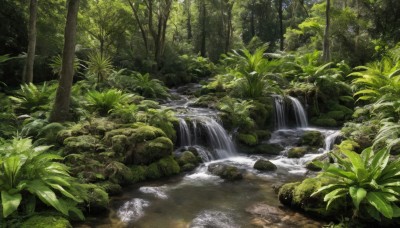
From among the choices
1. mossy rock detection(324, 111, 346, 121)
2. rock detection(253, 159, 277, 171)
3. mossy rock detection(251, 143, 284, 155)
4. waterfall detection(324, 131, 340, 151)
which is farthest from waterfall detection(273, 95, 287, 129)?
rock detection(253, 159, 277, 171)

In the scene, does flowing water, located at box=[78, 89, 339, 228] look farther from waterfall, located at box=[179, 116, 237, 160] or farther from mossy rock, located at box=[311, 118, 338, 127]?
mossy rock, located at box=[311, 118, 338, 127]

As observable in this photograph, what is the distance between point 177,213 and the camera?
7.05 metres

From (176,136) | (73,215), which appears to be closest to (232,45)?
(176,136)

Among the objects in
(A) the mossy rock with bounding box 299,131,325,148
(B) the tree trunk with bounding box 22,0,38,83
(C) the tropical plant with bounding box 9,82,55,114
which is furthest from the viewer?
(A) the mossy rock with bounding box 299,131,325,148

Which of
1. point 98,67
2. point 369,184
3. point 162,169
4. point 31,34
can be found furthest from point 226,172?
point 98,67

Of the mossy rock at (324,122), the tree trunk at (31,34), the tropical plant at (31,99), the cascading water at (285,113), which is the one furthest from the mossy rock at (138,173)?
the mossy rock at (324,122)

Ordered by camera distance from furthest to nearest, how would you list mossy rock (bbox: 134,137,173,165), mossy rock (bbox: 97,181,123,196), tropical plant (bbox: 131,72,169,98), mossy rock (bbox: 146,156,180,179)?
tropical plant (bbox: 131,72,169,98)
mossy rock (bbox: 134,137,173,165)
mossy rock (bbox: 146,156,180,179)
mossy rock (bbox: 97,181,123,196)

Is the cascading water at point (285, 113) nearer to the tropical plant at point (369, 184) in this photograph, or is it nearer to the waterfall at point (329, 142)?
the waterfall at point (329, 142)

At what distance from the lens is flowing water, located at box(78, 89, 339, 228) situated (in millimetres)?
6664

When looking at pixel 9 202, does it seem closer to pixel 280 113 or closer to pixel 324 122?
pixel 280 113

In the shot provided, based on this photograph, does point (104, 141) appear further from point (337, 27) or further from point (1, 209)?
point (337, 27)

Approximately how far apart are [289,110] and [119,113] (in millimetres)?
8562

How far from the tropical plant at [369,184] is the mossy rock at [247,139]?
6352 millimetres

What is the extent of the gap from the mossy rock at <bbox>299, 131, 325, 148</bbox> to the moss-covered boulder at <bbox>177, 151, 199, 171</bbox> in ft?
15.3
